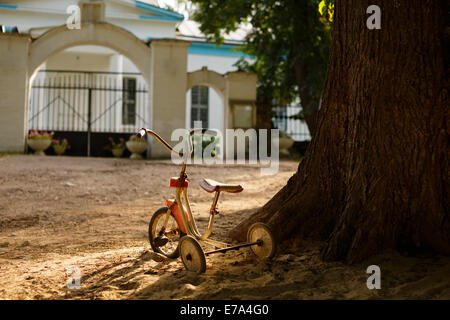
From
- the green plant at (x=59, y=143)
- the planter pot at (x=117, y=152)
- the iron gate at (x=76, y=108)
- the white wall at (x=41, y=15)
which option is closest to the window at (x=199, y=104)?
the iron gate at (x=76, y=108)

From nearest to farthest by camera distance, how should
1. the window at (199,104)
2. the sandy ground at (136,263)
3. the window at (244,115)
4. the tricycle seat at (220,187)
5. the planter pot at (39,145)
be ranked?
the sandy ground at (136,263) < the tricycle seat at (220,187) < the planter pot at (39,145) < the window at (244,115) < the window at (199,104)

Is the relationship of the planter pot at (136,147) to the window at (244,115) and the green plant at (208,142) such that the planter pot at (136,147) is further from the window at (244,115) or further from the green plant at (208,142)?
the window at (244,115)

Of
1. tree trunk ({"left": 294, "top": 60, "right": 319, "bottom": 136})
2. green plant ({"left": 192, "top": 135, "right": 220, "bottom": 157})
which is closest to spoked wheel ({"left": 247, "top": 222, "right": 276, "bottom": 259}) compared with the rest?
tree trunk ({"left": 294, "top": 60, "right": 319, "bottom": 136})

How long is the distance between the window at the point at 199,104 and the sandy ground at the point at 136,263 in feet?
49.8

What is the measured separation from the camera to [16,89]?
14797mm

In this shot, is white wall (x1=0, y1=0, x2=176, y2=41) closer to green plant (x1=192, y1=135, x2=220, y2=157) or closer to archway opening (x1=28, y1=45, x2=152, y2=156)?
archway opening (x1=28, y1=45, x2=152, y2=156)

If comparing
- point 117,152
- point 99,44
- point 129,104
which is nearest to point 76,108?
point 129,104

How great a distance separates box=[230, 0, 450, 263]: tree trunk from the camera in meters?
3.69

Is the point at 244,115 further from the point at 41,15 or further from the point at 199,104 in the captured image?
the point at 41,15

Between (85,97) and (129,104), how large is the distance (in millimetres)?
2230

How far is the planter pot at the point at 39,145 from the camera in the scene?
48.9 ft

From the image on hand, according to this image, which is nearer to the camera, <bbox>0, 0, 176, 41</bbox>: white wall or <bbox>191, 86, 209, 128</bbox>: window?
<bbox>0, 0, 176, 41</bbox>: white wall

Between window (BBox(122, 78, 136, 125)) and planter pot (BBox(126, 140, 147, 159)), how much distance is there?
6.34 m

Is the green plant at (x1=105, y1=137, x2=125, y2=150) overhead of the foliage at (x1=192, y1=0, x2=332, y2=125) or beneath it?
beneath
